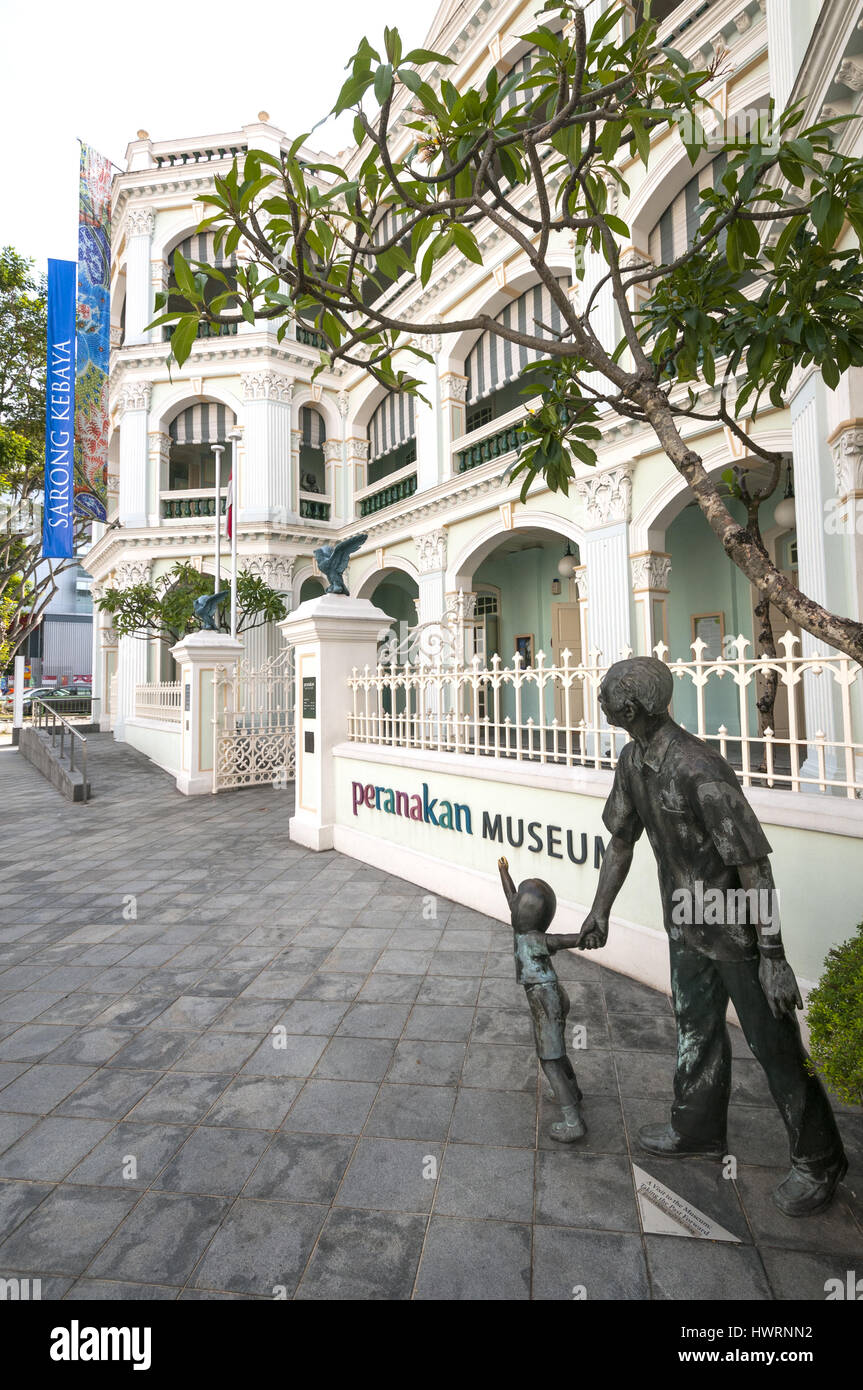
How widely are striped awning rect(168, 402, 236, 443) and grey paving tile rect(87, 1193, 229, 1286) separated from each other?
61.8ft

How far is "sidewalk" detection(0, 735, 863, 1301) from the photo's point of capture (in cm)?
181

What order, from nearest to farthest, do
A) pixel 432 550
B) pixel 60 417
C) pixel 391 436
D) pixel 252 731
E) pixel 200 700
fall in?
1. pixel 200 700
2. pixel 252 731
3. pixel 432 550
4. pixel 391 436
5. pixel 60 417

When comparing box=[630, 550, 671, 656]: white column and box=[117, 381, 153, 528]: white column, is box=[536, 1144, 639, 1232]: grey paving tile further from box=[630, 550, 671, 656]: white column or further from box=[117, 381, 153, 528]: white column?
box=[117, 381, 153, 528]: white column

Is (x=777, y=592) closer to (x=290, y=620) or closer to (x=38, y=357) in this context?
(x=290, y=620)

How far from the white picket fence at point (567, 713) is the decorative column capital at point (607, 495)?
3.90m

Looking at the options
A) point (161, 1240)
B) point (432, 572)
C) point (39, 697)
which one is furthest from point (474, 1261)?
point (39, 697)

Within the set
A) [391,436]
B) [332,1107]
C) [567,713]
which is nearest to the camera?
[332,1107]

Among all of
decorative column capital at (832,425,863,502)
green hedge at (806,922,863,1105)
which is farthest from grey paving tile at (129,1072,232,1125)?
decorative column capital at (832,425,863,502)

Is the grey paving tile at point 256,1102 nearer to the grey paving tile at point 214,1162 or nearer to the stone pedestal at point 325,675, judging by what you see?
the grey paving tile at point 214,1162

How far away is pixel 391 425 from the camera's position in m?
16.6

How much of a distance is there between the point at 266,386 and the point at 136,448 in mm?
4203

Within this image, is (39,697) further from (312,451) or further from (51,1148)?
(51,1148)

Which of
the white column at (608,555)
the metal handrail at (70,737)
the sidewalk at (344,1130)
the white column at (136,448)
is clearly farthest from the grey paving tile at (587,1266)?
the white column at (136,448)

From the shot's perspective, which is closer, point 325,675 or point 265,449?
point 325,675
